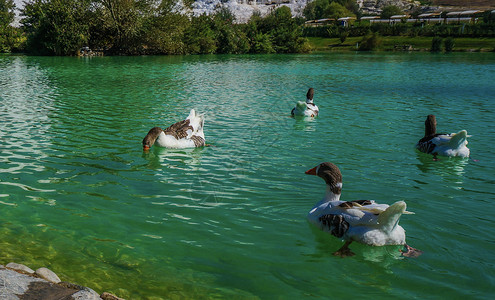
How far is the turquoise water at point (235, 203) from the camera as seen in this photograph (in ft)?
18.4

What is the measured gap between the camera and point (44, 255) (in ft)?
19.8

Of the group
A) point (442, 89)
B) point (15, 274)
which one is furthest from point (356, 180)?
point (442, 89)

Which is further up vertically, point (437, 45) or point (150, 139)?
point (437, 45)

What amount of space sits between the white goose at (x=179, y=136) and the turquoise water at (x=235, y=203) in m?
0.28

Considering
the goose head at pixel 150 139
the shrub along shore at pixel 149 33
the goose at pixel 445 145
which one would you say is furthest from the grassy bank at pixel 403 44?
the goose head at pixel 150 139

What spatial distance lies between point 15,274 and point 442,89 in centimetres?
2750

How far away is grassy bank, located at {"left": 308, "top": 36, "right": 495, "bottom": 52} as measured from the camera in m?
87.3

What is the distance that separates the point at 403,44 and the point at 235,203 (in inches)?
3955

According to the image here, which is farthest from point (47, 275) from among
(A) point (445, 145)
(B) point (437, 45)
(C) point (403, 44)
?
(C) point (403, 44)

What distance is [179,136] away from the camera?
12.1m

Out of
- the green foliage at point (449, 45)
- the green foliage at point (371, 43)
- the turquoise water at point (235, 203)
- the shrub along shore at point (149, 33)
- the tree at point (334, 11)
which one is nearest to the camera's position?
the turquoise water at point (235, 203)

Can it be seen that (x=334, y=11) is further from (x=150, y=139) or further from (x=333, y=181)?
(x=333, y=181)

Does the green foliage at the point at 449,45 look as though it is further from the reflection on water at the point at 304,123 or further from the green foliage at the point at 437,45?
the reflection on water at the point at 304,123

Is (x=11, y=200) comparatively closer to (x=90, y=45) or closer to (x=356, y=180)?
(x=356, y=180)
